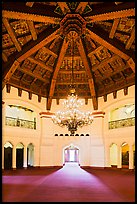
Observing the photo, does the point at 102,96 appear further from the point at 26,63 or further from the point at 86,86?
the point at 26,63

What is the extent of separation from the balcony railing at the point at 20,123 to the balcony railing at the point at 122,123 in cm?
602

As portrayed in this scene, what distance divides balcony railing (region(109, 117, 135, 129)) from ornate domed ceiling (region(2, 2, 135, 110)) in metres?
1.91

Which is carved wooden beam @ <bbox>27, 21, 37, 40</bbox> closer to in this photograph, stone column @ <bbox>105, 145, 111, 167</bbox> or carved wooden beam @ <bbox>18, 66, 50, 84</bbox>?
carved wooden beam @ <bbox>18, 66, 50, 84</bbox>

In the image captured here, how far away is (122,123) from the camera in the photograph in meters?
17.6

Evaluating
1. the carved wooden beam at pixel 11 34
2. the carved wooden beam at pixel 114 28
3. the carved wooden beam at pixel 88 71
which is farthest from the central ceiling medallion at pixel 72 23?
the carved wooden beam at pixel 88 71

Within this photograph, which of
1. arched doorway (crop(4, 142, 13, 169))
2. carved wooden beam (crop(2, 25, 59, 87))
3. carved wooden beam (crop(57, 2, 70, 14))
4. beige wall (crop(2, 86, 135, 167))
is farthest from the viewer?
beige wall (crop(2, 86, 135, 167))

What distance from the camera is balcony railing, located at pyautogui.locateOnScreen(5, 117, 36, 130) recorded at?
1695cm

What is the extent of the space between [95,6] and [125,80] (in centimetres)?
749

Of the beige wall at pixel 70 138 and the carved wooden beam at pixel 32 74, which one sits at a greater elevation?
the carved wooden beam at pixel 32 74

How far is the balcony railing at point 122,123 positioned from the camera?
55.5ft

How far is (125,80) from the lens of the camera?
1712 cm

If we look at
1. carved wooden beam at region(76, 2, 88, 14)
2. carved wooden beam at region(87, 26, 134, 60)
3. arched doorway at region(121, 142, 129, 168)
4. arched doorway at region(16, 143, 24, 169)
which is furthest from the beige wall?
carved wooden beam at region(76, 2, 88, 14)

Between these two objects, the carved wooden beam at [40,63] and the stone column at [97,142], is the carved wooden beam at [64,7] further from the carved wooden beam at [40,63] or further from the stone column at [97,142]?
the stone column at [97,142]

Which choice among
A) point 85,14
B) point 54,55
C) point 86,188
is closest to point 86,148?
point 54,55
